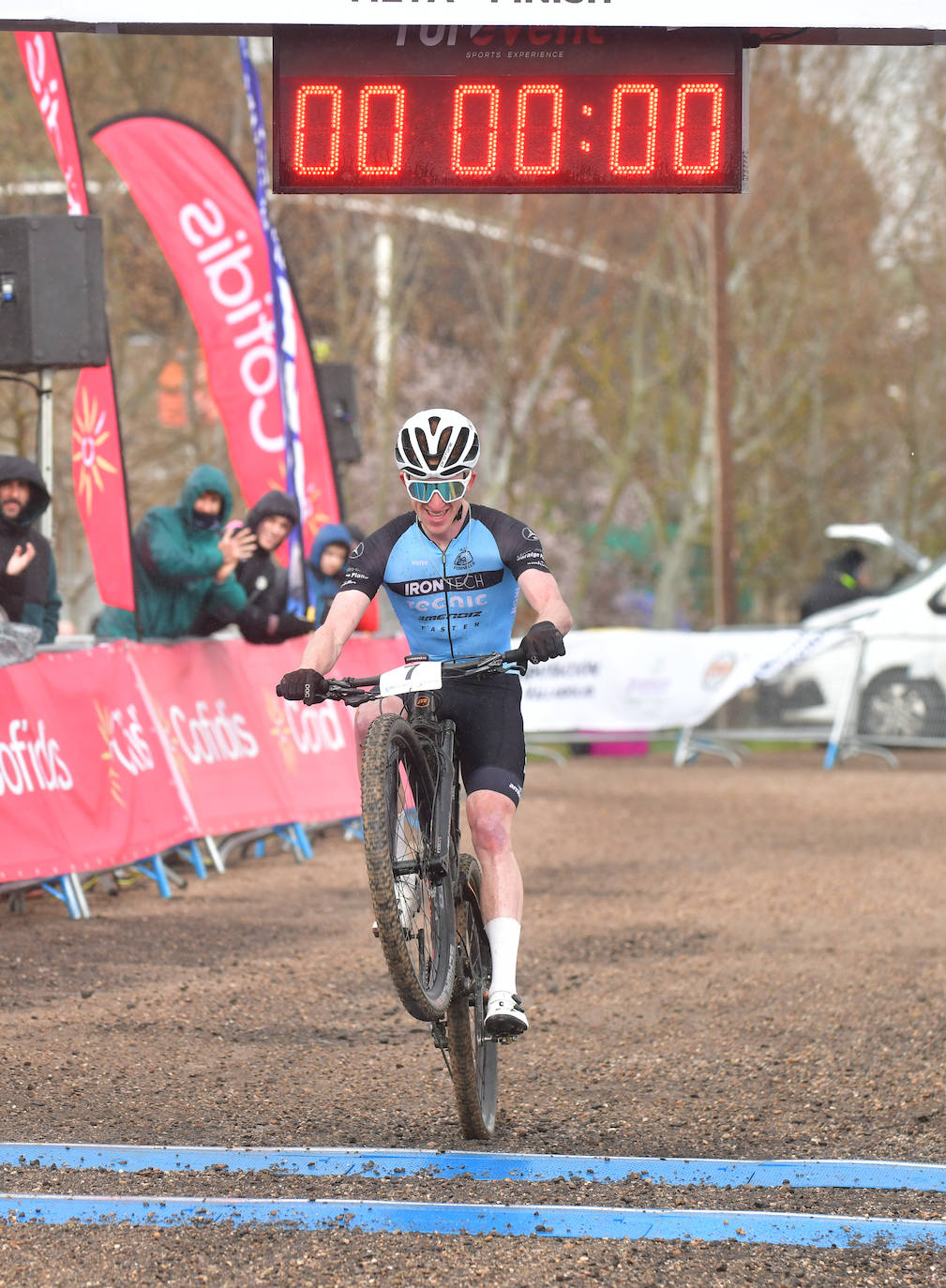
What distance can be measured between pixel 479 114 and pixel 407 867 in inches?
149

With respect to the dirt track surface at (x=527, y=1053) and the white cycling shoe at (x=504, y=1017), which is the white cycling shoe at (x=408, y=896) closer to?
the white cycling shoe at (x=504, y=1017)

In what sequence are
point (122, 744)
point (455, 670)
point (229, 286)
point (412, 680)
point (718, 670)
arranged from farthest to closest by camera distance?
point (718, 670) → point (229, 286) → point (122, 744) → point (455, 670) → point (412, 680)

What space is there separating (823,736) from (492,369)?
57.6 feet

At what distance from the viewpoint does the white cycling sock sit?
18.7 ft

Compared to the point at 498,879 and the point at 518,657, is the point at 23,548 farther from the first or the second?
the point at 518,657

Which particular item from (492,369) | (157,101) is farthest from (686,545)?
(157,101)

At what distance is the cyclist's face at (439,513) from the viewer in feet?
19.2

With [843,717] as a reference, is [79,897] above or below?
above

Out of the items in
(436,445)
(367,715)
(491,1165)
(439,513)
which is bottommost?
(491,1165)

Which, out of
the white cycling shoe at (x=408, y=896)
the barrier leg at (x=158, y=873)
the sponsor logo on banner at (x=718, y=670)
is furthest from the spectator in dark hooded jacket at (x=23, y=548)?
the sponsor logo on banner at (x=718, y=670)

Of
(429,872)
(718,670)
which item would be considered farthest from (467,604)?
Answer: (718,670)

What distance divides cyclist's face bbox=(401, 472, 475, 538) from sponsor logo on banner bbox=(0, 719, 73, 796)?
3.86 m

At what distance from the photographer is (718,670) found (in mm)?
19578

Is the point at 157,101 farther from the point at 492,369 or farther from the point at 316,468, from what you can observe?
the point at 316,468
